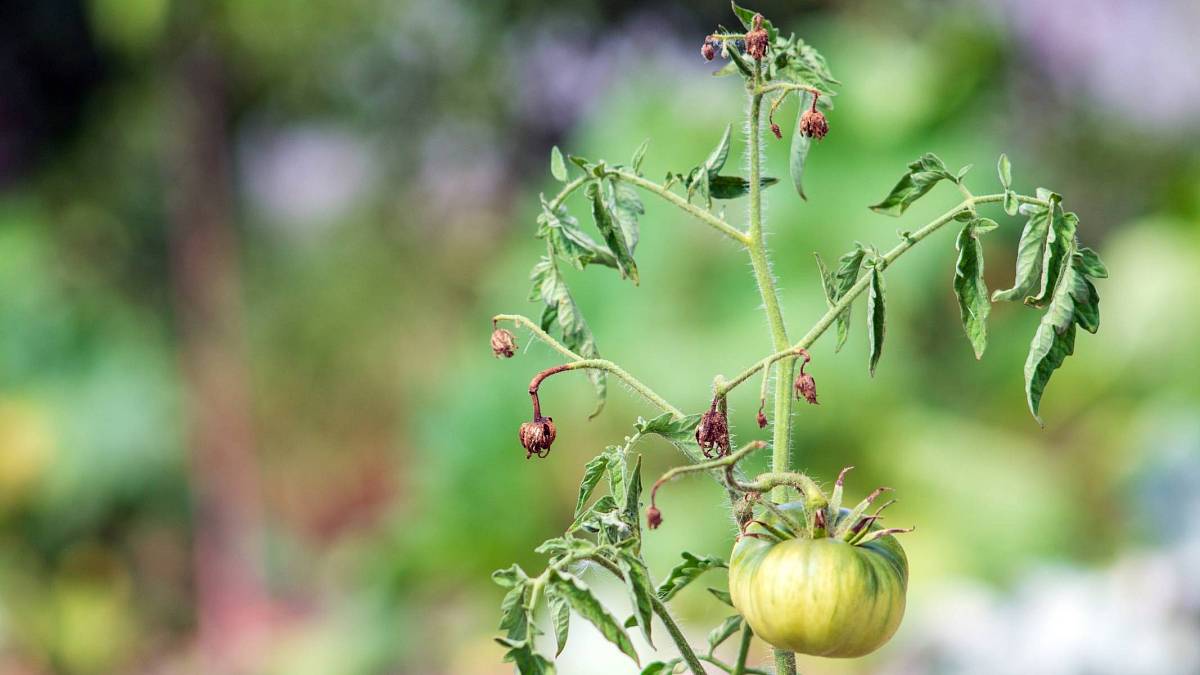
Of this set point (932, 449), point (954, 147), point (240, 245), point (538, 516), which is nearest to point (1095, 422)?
point (932, 449)

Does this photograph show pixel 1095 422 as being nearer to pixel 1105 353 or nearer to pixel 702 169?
pixel 1105 353

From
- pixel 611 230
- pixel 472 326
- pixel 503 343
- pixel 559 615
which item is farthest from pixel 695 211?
pixel 472 326

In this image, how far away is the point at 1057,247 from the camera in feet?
2.52

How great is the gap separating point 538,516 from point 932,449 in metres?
1.52

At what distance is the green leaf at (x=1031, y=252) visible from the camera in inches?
30.8

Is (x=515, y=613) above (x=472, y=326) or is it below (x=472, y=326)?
below

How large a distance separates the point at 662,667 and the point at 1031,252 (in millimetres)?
367

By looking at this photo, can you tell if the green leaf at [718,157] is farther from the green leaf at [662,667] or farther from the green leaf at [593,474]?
the green leaf at [662,667]

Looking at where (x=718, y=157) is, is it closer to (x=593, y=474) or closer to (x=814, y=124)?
(x=814, y=124)

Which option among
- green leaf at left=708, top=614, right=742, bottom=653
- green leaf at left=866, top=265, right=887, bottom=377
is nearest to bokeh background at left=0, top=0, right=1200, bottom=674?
green leaf at left=708, top=614, right=742, bottom=653

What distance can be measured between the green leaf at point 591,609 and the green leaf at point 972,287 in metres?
0.28

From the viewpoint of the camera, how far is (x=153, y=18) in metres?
5.55

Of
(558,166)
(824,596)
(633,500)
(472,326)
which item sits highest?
(472,326)

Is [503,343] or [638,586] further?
[503,343]
